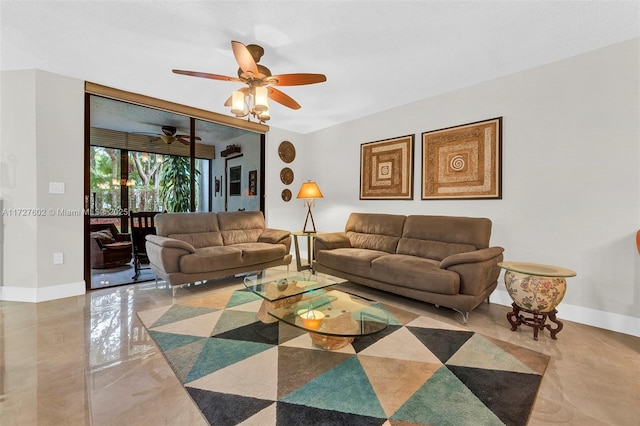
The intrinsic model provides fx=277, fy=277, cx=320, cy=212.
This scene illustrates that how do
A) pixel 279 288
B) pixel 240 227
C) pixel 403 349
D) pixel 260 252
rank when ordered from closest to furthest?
1. pixel 403 349
2. pixel 279 288
3. pixel 260 252
4. pixel 240 227

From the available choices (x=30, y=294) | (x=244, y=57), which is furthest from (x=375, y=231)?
(x=30, y=294)

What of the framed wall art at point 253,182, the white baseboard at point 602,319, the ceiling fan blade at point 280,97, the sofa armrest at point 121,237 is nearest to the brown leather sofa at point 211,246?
the framed wall art at point 253,182

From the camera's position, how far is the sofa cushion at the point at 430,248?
313 centimetres

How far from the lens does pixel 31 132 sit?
305 centimetres

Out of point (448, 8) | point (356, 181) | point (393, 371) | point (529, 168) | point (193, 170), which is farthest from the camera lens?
point (356, 181)

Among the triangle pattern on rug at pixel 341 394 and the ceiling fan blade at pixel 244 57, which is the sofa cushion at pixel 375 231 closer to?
the triangle pattern on rug at pixel 341 394

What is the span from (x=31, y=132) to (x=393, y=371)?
4.30m

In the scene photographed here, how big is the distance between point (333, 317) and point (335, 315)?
0.04 m

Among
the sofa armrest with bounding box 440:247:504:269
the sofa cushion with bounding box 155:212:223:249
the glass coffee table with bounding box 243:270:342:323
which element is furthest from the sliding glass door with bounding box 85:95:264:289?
the sofa armrest with bounding box 440:247:504:269

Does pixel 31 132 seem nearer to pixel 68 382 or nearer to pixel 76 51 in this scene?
pixel 76 51

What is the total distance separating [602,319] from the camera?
2514 mm

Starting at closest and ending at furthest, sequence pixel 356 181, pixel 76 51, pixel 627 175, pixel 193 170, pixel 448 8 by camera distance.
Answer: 1. pixel 448 8
2. pixel 627 175
3. pixel 76 51
4. pixel 193 170
5. pixel 356 181

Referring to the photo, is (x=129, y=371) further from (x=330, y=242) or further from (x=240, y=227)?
(x=240, y=227)

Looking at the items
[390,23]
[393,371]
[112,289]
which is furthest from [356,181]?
[112,289]
